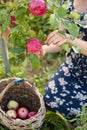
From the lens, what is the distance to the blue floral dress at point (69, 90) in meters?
2.74

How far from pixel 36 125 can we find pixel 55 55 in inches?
52.7

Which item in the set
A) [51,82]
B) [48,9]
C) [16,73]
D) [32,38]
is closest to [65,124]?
[51,82]

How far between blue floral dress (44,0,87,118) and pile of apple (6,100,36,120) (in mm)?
197

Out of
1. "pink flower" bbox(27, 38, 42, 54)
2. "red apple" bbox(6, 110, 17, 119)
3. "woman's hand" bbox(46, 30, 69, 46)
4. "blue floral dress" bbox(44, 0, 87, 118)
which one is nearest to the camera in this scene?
"pink flower" bbox(27, 38, 42, 54)

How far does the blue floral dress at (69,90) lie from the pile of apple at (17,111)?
197mm

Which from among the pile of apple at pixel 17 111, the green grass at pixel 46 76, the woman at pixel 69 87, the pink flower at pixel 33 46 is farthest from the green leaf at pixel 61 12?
the pile of apple at pixel 17 111

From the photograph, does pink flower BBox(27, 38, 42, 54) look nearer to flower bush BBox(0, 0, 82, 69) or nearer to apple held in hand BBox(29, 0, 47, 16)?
flower bush BBox(0, 0, 82, 69)

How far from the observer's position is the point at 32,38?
2033mm

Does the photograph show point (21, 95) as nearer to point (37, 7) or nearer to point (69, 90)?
point (69, 90)

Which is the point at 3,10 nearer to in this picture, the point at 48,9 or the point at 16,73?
the point at 48,9

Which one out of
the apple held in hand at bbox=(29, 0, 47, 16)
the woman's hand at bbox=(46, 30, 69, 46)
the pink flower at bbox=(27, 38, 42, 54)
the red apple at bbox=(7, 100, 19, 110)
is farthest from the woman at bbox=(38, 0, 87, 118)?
the apple held in hand at bbox=(29, 0, 47, 16)

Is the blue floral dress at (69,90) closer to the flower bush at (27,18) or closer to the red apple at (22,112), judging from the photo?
the red apple at (22,112)

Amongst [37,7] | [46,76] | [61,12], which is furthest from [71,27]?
[46,76]

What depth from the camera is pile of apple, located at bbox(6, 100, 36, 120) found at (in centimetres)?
266
